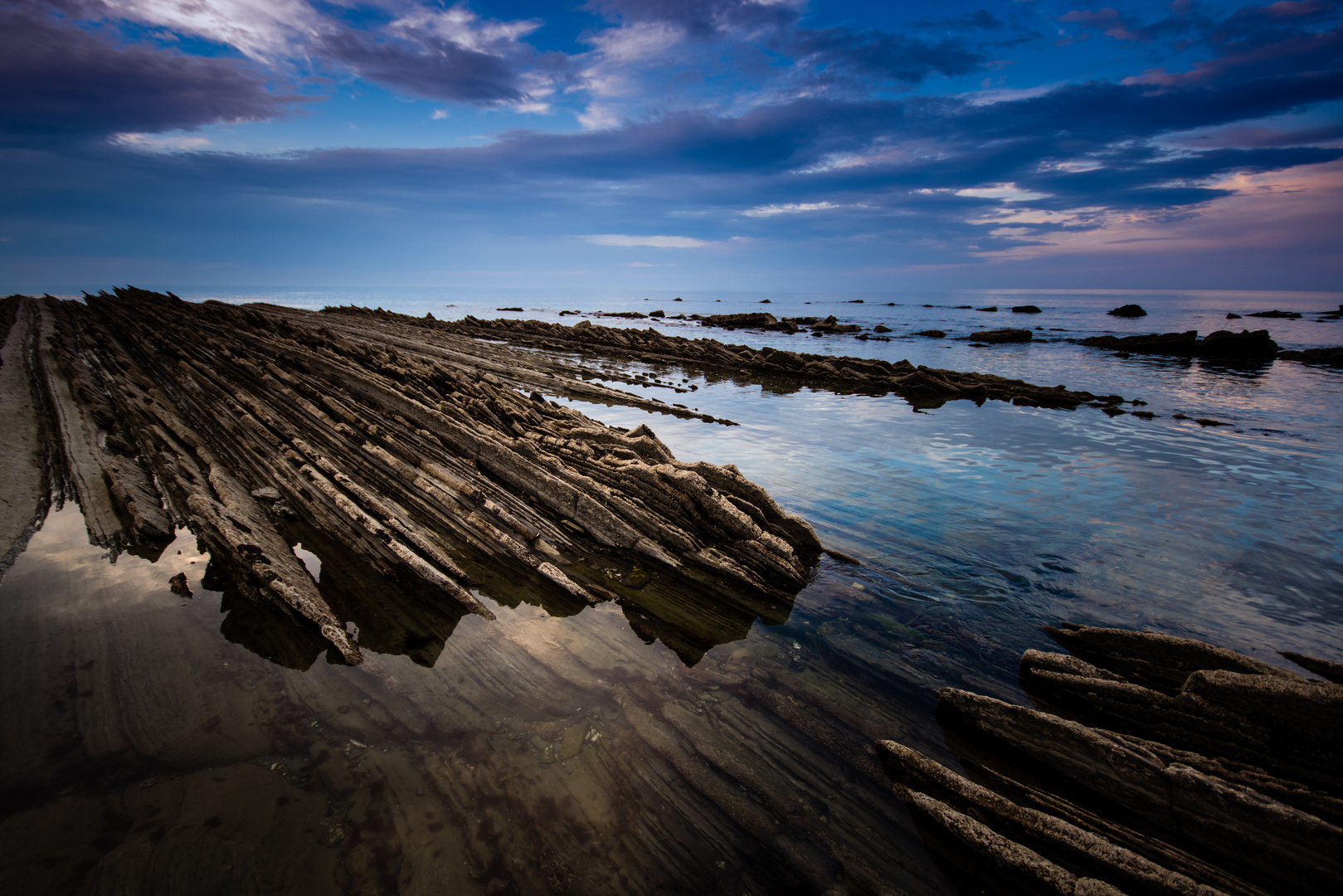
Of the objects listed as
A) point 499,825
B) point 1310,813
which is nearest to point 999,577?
point 1310,813

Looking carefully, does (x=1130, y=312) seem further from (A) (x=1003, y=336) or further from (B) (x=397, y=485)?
(B) (x=397, y=485)

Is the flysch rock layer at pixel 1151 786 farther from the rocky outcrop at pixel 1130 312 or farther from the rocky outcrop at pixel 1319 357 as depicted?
the rocky outcrop at pixel 1130 312

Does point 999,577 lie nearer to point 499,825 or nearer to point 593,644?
point 593,644

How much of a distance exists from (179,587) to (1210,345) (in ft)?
271

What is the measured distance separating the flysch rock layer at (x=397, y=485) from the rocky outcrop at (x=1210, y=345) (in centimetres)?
7018

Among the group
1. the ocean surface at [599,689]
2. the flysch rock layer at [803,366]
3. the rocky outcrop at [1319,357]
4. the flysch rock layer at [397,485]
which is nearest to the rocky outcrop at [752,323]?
the flysch rock layer at [803,366]

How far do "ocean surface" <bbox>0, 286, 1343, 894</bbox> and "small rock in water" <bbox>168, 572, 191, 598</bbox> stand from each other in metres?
0.12

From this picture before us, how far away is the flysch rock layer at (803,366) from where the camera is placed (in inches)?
1251

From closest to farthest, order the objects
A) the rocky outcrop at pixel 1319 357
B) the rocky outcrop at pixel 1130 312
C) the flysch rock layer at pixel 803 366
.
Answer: the flysch rock layer at pixel 803 366 → the rocky outcrop at pixel 1319 357 → the rocky outcrop at pixel 1130 312

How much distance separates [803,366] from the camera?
40.9 metres

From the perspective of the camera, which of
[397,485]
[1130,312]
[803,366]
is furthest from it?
[1130,312]

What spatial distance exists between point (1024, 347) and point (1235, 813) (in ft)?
231

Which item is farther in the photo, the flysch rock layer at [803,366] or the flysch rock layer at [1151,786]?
the flysch rock layer at [803,366]

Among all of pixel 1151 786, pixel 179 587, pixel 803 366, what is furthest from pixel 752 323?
pixel 1151 786
